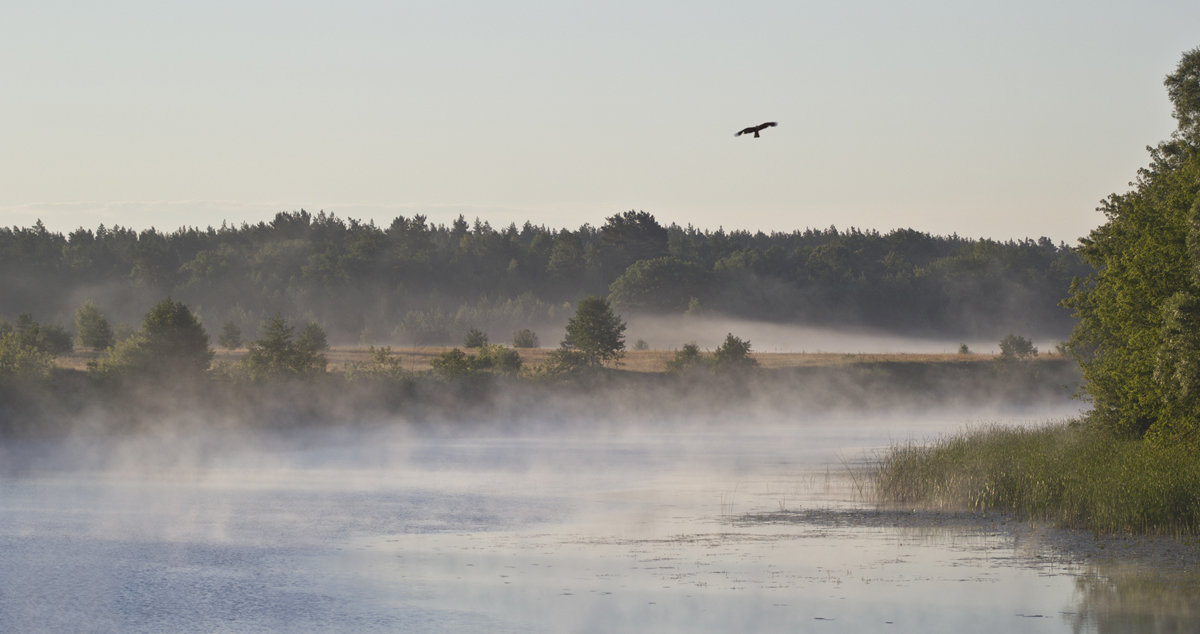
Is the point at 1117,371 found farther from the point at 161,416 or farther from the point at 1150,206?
the point at 161,416

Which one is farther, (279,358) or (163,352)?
(279,358)

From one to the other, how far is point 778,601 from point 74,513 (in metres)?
24.9

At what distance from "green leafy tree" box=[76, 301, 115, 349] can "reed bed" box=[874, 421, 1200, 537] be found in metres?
80.9

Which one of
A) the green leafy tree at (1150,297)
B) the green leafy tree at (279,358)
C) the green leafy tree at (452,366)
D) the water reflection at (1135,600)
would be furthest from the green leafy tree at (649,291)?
the water reflection at (1135,600)

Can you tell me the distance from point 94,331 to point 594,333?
40433 mm

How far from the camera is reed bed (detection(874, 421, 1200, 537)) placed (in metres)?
31.9

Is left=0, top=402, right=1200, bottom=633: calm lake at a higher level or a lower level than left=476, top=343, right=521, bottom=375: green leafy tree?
lower

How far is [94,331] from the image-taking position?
110m

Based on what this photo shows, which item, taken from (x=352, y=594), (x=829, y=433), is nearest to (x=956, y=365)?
(x=829, y=433)

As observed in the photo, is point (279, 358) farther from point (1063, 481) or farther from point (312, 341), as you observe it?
point (1063, 481)

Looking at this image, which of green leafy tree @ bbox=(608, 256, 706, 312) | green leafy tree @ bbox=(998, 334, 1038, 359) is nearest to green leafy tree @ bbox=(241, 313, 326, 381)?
green leafy tree @ bbox=(998, 334, 1038, 359)

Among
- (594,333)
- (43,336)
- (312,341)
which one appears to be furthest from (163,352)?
(594,333)

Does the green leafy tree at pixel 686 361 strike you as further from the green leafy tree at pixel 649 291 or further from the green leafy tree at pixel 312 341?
the green leafy tree at pixel 649 291

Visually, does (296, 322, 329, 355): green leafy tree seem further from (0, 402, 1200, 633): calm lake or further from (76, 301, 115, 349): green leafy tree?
(0, 402, 1200, 633): calm lake
